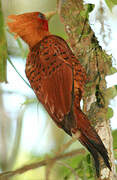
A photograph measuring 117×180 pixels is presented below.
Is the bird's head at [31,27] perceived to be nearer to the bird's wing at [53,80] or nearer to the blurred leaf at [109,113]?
the bird's wing at [53,80]

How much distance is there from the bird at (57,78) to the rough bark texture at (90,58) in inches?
2.1

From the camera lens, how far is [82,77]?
2.28 meters

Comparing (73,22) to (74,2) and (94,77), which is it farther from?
(94,77)

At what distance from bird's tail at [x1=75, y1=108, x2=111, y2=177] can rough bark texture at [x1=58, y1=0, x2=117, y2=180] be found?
62mm

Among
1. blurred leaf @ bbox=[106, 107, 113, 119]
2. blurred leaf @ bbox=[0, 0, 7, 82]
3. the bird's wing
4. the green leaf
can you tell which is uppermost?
the green leaf

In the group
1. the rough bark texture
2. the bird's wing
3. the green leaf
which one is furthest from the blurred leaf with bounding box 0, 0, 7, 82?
the green leaf

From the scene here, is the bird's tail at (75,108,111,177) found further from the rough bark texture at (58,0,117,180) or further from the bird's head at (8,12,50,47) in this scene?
the bird's head at (8,12,50,47)

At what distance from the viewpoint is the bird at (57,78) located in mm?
1971

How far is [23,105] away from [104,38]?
77 centimetres

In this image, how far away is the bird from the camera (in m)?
1.97

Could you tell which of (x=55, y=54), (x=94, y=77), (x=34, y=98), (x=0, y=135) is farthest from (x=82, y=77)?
(x=0, y=135)

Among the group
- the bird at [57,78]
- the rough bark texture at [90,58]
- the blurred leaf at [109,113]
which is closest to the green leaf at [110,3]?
the rough bark texture at [90,58]

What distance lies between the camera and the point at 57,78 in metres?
2.16

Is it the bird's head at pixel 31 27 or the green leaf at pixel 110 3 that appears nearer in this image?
the green leaf at pixel 110 3
